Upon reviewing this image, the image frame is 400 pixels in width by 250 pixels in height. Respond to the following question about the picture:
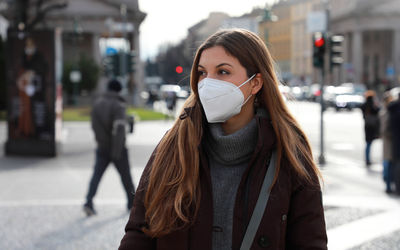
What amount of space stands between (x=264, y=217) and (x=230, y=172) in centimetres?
21

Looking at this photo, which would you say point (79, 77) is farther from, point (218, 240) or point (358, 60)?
point (218, 240)

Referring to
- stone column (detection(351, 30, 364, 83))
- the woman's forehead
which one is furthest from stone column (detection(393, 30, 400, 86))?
the woman's forehead

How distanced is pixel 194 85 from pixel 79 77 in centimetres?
5071

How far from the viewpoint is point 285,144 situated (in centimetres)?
262

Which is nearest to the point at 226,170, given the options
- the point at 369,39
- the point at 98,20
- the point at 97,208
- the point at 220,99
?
the point at 220,99

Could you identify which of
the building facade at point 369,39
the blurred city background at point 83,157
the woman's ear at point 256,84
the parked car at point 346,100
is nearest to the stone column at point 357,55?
the building facade at point 369,39

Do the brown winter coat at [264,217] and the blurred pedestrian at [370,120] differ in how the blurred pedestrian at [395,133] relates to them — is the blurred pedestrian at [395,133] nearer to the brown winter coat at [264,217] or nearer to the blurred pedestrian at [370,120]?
the blurred pedestrian at [370,120]

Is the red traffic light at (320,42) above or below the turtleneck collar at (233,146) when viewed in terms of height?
above

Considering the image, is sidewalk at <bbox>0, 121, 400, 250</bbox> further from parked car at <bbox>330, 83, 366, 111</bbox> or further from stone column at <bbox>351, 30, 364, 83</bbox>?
stone column at <bbox>351, 30, 364, 83</bbox>

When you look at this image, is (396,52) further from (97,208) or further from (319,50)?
(97,208)

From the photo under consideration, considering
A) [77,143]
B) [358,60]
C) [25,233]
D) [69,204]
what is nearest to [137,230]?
[25,233]

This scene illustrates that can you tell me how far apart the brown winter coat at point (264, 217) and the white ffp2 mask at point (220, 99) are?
0.39 ft

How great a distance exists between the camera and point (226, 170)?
2.61 m

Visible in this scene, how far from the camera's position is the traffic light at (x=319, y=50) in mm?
17062
